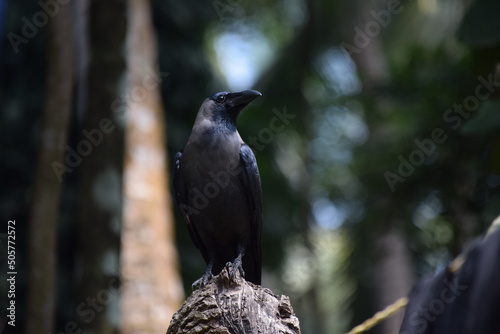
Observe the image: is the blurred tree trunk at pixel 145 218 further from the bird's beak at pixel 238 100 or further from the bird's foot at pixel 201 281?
the bird's foot at pixel 201 281

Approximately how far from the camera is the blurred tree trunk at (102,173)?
584 cm

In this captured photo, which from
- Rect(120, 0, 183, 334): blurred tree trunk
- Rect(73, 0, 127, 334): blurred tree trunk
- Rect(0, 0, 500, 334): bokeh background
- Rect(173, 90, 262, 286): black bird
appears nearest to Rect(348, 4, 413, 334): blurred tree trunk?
Rect(0, 0, 500, 334): bokeh background

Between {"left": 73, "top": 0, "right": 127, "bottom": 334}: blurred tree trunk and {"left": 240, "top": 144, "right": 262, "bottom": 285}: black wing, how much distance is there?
3.42 ft

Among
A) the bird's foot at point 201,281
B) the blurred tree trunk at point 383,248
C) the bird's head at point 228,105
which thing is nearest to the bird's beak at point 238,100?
the bird's head at point 228,105

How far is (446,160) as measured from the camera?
291 inches

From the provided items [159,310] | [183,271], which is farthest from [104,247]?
[183,271]

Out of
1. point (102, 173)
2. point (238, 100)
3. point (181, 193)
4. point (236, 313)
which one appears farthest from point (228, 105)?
point (236, 313)

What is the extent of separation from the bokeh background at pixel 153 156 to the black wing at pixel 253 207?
104 cm

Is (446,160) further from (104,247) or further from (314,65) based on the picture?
(314,65)

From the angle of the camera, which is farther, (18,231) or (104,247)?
(18,231)

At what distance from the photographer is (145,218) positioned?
23.5 feet

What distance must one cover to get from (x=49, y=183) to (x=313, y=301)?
1131 cm

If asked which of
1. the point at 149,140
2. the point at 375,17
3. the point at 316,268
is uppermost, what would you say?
the point at 375,17

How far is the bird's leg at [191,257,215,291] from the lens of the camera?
508 centimetres
